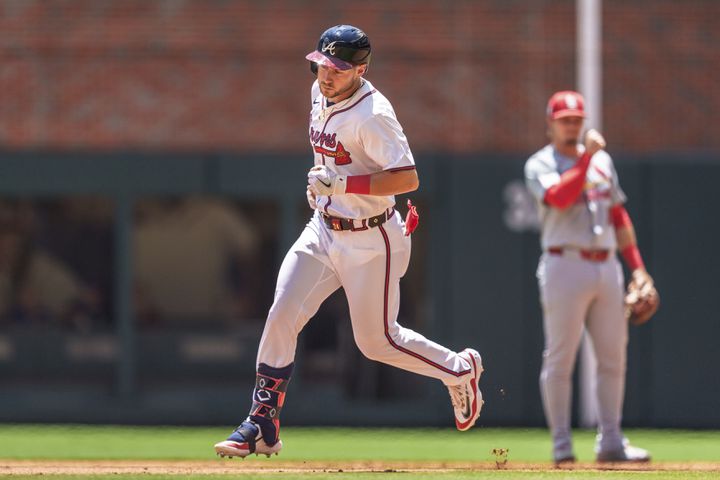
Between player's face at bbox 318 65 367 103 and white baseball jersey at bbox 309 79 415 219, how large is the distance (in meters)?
0.03

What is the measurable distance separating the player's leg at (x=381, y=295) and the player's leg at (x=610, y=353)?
1.79m

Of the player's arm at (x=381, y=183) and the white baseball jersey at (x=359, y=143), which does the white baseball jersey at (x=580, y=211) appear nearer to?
the white baseball jersey at (x=359, y=143)

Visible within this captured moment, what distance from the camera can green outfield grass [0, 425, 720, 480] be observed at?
9.30 metres

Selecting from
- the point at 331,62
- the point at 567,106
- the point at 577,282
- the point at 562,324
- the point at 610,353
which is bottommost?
the point at 610,353

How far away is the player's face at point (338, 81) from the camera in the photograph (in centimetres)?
604

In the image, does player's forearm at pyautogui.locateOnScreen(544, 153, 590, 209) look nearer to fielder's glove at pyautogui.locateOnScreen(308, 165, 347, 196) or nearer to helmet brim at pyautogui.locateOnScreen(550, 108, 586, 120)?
helmet brim at pyautogui.locateOnScreen(550, 108, 586, 120)

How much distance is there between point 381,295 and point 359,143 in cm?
67

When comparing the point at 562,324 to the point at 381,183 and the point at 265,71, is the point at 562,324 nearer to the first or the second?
the point at 381,183

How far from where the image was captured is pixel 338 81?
6055 mm

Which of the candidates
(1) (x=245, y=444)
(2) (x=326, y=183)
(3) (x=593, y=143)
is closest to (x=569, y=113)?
(3) (x=593, y=143)

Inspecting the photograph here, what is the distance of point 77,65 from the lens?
13094 mm

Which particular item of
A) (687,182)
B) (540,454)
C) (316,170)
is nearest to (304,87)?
(687,182)

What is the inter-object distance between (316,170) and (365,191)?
0.73ft

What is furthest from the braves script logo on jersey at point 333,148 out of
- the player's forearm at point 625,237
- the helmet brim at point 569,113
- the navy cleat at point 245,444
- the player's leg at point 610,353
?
the player's forearm at point 625,237
